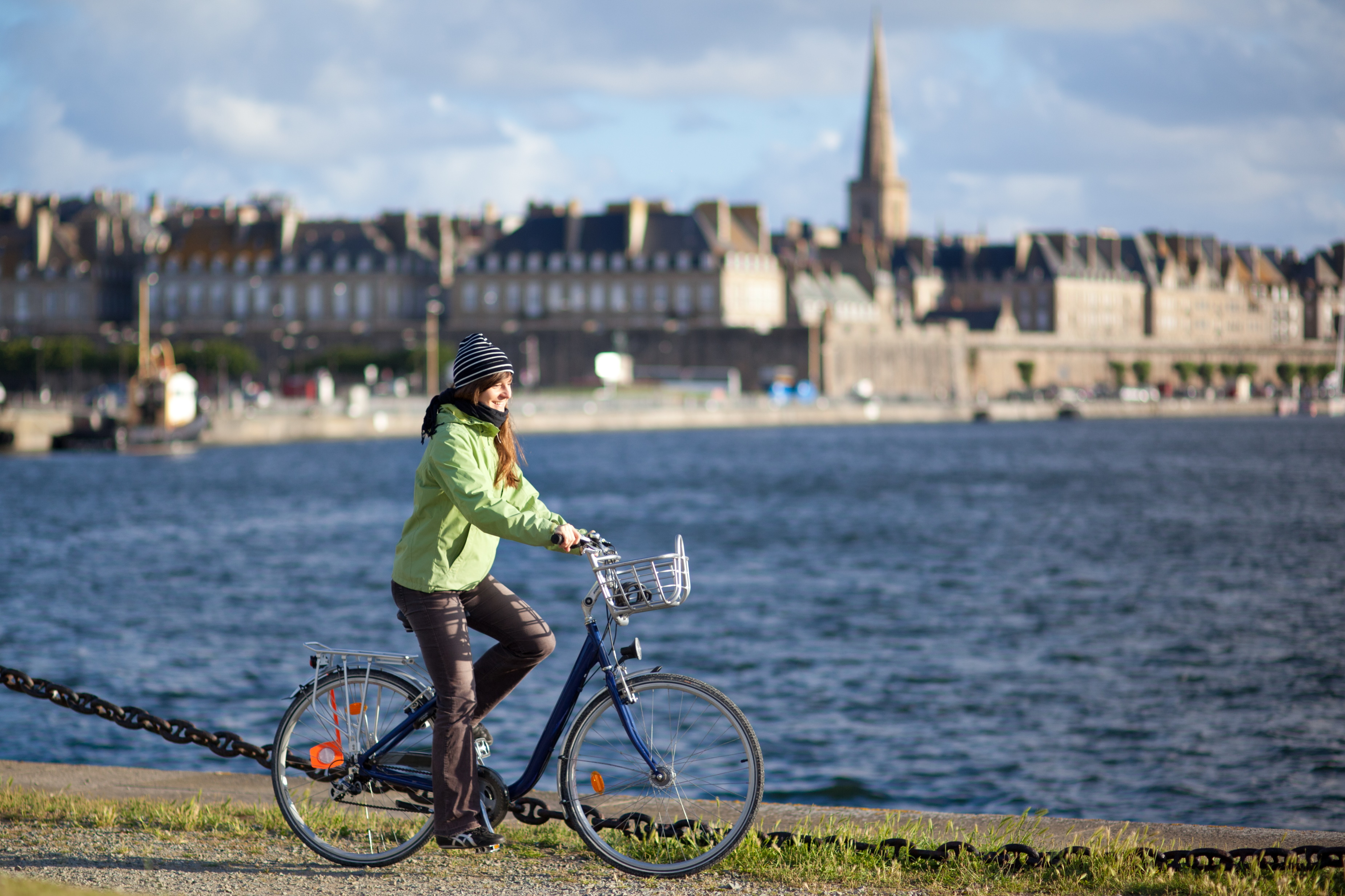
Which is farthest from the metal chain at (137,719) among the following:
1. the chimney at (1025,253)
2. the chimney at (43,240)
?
the chimney at (1025,253)

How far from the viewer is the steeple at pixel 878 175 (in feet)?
486

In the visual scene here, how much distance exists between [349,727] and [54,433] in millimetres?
62844

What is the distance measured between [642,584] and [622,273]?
3717 inches

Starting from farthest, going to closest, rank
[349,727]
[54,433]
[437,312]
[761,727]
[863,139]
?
[863,139], [437,312], [54,433], [761,727], [349,727]

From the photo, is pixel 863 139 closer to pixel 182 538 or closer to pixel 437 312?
pixel 437 312

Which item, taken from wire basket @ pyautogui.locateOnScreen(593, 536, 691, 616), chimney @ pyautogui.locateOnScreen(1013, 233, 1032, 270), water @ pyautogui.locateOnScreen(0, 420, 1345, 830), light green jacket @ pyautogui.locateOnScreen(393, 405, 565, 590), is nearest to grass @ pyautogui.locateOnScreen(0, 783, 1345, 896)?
wire basket @ pyautogui.locateOnScreen(593, 536, 691, 616)

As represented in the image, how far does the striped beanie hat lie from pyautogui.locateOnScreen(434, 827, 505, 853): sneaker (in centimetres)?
146

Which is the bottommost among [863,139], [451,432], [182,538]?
[182,538]

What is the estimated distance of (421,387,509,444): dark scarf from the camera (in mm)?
5480

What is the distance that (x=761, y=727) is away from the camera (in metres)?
15.1

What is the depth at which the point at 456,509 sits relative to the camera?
5.50 metres

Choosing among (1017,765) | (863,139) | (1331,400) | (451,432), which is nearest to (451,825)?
(451,432)

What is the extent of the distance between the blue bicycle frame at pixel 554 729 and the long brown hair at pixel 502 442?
540 mm

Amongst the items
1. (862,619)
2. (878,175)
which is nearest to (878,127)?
(878,175)
